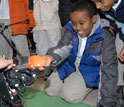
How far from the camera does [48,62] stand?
1.10 m

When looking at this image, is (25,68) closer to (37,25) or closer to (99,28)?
(99,28)

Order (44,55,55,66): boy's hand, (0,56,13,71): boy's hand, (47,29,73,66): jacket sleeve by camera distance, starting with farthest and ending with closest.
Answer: (47,29,73,66): jacket sleeve → (44,55,55,66): boy's hand → (0,56,13,71): boy's hand

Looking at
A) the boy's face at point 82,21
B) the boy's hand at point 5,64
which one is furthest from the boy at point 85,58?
the boy's hand at point 5,64

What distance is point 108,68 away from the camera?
4.64 ft

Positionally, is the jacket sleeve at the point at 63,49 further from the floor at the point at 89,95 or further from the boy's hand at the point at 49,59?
the floor at the point at 89,95

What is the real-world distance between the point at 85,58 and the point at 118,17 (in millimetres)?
452

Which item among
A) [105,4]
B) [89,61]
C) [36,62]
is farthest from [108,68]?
[36,62]

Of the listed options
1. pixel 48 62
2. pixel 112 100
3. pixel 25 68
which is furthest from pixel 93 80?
pixel 25 68

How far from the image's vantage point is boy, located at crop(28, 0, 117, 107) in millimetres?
1349

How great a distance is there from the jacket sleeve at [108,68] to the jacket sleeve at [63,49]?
0.30m

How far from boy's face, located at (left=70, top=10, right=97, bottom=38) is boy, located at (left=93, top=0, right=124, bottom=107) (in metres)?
0.12

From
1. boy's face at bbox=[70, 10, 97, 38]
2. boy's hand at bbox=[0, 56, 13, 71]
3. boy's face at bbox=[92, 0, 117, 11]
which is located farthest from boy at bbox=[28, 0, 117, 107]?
boy's hand at bbox=[0, 56, 13, 71]

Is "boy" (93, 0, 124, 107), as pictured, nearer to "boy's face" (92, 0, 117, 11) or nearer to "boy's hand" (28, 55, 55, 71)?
"boy's face" (92, 0, 117, 11)

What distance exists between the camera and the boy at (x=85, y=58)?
135 cm
